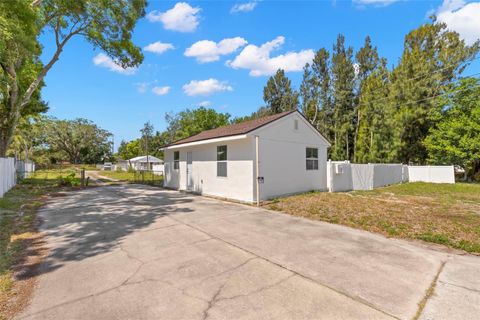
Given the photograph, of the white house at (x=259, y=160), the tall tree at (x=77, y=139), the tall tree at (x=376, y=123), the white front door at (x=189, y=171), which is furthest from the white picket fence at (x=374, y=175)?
the tall tree at (x=77, y=139)

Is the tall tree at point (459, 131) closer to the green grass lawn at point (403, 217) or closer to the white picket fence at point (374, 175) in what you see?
the white picket fence at point (374, 175)

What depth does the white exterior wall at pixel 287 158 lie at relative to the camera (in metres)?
9.95

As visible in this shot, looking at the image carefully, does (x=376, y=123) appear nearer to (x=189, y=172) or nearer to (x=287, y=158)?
(x=287, y=158)

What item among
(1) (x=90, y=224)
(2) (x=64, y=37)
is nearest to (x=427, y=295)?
(1) (x=90, y=224)

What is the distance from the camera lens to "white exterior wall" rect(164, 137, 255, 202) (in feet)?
31.8

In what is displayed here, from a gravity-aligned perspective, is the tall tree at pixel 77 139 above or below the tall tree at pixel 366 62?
below

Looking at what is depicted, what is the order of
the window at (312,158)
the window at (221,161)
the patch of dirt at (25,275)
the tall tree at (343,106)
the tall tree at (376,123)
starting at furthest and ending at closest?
the tall tree at (343,106) < the tall tree at (376,123) < the window at (312,158) < the window at (221,161) < the patch of dirt at (25,275)

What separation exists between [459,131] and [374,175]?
10.1 meters

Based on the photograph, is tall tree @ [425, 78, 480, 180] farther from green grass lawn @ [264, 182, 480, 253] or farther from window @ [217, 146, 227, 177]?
window @ [217, 146, 227, 177]

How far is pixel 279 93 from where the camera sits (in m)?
33.5

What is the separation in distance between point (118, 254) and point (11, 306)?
158cm

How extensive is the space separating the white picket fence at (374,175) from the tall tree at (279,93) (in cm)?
1709

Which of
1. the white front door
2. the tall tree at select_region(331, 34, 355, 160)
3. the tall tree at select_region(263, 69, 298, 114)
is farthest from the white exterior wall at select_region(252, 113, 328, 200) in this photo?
the tall tree at select_region(263, 69, 298, 114)

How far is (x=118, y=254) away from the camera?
4.21m
